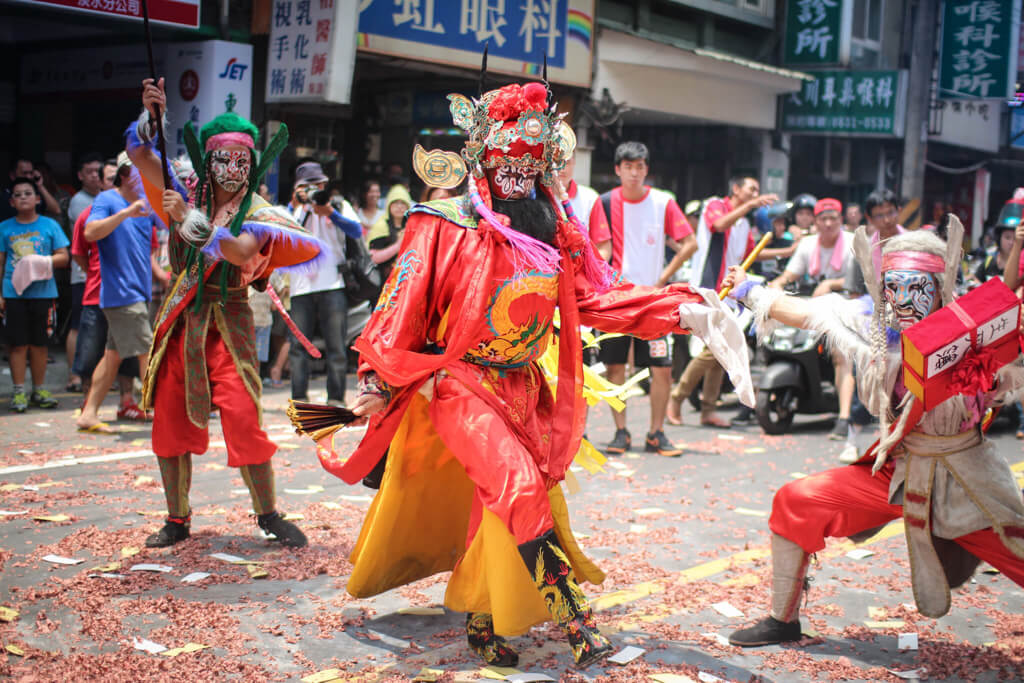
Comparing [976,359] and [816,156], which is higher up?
[816,156]

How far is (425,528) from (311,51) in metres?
8.15

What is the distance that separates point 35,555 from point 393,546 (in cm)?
202

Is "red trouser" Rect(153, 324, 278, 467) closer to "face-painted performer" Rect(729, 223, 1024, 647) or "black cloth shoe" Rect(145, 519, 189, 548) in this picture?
"black cloth shoe" Rect(145, 519, 189, 548)

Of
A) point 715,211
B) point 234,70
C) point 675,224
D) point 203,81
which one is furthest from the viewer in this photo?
point 234,70

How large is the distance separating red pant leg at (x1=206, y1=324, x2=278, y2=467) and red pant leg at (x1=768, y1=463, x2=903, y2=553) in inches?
98.4

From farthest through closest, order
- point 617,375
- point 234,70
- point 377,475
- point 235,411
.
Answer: point 234,70 → point 617,375 → point 235,411 → point 377,475

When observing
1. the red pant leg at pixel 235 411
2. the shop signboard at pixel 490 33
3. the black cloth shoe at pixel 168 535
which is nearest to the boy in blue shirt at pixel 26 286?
the black cloth shoe at pixel 168 535

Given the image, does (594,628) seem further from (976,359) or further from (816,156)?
(816,156)

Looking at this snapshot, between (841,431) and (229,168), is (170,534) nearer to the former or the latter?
(229,168)

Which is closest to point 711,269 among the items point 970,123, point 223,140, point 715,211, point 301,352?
point 715,211

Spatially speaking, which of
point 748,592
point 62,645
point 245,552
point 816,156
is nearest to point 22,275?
point 245,552

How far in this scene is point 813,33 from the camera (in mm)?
19812

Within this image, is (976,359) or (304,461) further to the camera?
(304,461)

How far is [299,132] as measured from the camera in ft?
46.2
